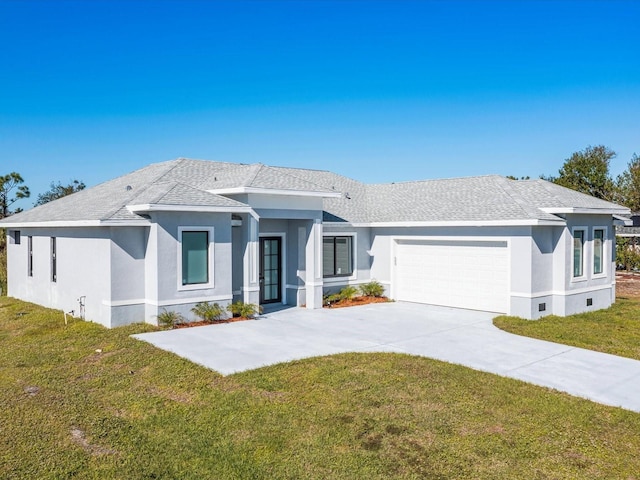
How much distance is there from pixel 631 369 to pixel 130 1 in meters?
18.7

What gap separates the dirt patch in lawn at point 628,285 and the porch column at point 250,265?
51.5ft

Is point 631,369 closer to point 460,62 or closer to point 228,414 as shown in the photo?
point 228,414

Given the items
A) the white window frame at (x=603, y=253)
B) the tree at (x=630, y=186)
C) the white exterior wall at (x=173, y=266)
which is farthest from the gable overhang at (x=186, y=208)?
the tree at (x=630, y=186)

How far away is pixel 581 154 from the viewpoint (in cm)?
5131

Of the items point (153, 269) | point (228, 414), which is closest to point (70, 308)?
point (153, 269)

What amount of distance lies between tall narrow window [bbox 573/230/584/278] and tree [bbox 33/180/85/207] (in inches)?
1599

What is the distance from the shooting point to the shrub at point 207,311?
14406mm

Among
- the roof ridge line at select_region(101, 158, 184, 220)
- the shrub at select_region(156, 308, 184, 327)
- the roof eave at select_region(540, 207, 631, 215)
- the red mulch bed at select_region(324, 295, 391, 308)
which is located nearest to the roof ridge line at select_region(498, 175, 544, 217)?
the roof eave at select_region(540, 207, 631, 215)

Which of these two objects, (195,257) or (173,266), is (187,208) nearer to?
(195,257)

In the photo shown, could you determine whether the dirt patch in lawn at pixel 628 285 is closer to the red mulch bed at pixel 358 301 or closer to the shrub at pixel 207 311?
the red mulch bed at pixel 358 301

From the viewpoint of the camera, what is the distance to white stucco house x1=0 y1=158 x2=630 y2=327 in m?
14.1

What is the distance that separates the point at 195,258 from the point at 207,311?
61.0 inches

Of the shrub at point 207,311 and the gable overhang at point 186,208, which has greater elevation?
the gable overhang at point 186,208

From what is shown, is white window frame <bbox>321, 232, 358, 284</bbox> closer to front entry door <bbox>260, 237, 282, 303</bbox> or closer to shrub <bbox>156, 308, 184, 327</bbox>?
front entry door <bbox>260, 237, 282, 303</bbox>
